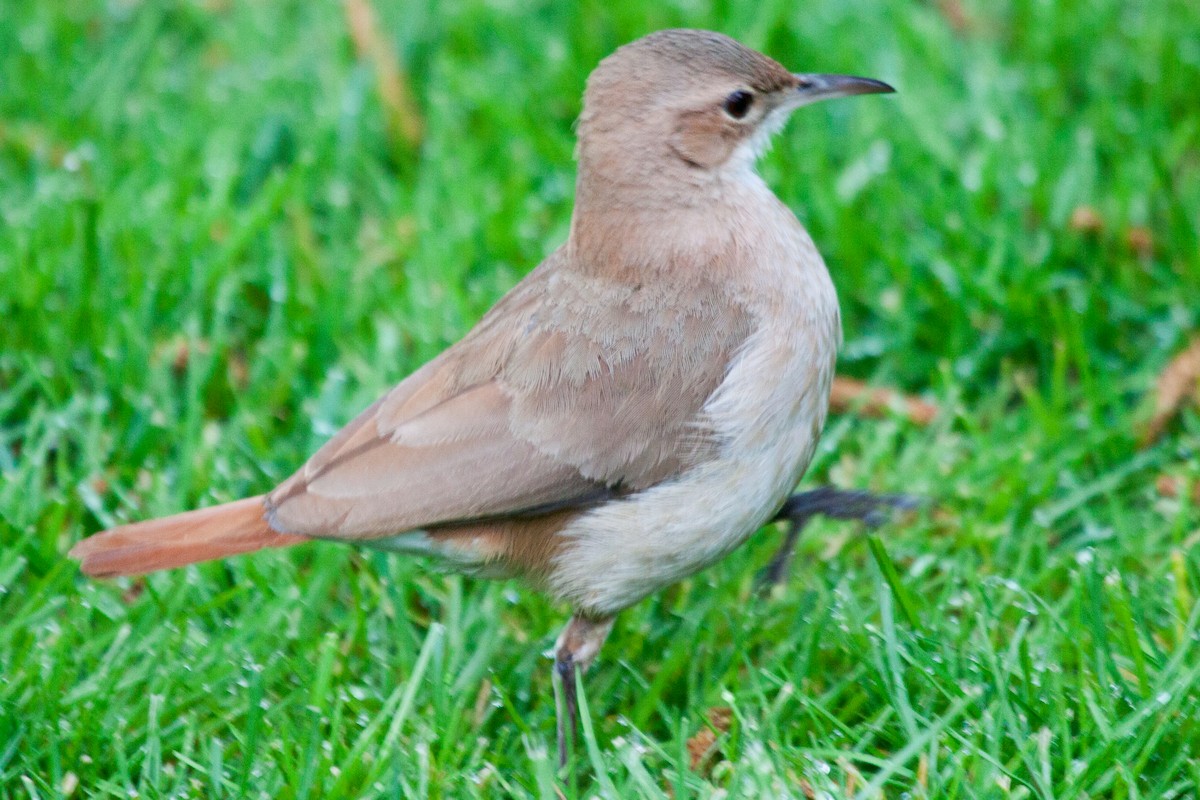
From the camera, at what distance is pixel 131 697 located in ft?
13.1

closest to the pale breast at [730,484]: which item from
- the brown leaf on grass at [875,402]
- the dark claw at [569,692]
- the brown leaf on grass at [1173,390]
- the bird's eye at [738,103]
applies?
the dark claw at [569,692]

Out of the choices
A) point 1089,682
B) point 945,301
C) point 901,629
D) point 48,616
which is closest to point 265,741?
point 48,616

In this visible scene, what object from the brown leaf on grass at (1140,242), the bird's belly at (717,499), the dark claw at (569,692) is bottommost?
the dark claw at (569,692)

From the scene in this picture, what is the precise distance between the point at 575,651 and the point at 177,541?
1.05m

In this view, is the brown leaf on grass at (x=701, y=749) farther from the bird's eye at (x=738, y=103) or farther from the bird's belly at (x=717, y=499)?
the bird's eye at (x=738, y=103)

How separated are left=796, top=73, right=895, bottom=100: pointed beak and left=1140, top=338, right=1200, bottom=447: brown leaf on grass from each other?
140 cm

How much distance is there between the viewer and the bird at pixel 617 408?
3.80 metres

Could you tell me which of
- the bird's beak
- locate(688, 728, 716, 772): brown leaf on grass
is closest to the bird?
the bird's beak

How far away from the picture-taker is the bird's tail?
12.6 ft

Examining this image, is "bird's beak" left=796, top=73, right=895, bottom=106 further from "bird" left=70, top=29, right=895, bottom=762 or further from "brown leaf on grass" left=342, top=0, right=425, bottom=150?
"brown leaf on grass" left=342, top=0, right=425, bottom=150

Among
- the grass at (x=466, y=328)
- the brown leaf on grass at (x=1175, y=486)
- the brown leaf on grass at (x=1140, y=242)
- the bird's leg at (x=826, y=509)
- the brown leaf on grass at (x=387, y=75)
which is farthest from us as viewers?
the brown leaf on grass at (x=387, y=75)

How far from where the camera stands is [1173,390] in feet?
16.2

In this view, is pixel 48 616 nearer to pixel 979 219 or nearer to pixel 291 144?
pixel 291 144

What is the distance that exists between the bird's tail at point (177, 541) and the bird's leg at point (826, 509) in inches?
53.4
